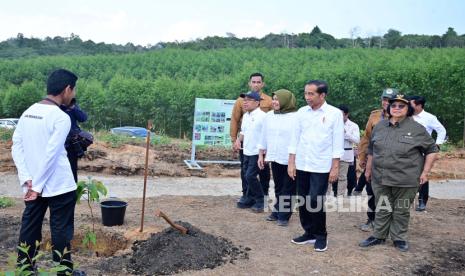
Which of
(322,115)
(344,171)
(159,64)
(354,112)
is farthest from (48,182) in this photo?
(159,64)

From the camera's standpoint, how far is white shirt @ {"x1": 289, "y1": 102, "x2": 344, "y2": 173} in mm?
5133

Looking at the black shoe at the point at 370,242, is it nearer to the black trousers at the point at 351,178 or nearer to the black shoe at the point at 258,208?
the black shoe at the point at 258,208

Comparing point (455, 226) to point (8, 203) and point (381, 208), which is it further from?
point (8, 203)

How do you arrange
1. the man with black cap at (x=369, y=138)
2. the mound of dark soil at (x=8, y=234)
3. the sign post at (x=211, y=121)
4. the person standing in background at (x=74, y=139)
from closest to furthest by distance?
the person standing in background at (x=74, y=139)
the mound of dark soil at (x=8, y=234)
the man with black cap at (x=369, y=138)
the sign post at (x=211, y=121)

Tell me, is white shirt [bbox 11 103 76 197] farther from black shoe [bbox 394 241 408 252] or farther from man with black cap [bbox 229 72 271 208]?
man with black cap [bbox 229 72 271 208]

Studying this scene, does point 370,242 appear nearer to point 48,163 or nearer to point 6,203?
point 48,163

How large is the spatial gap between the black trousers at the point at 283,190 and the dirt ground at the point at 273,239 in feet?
0.64

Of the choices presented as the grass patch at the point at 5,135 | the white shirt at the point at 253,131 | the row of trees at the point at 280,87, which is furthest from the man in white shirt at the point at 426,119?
the row of trees at the point at 280,87

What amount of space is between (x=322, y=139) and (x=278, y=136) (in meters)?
1.16

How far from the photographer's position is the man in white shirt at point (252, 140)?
22.4 ft

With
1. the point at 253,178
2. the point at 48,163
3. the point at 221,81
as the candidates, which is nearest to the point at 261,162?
the point at 253,178

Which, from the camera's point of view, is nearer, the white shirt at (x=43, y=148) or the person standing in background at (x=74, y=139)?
the white shirt at (x=43, y=148)

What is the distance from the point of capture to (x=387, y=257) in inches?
201

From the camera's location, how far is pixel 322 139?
203 inches
